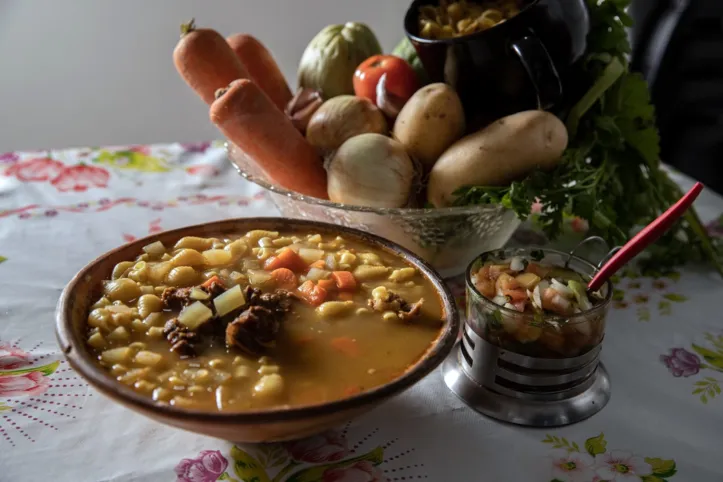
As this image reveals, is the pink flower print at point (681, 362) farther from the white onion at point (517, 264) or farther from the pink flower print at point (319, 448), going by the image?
the pink flower print at point (319, 448)

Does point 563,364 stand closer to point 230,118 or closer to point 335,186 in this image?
point 335,186

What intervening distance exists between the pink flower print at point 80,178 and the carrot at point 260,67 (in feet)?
1.47

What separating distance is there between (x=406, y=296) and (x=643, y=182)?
72 centimetres

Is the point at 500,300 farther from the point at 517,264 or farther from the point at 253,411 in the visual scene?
the point at 253,411

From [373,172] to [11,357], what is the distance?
25.4 inches

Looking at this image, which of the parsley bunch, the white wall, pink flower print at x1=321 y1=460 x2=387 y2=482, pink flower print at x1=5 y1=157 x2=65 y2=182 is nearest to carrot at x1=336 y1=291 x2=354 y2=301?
pink flower print at x1=321 y1=460 x2=387 y2=482

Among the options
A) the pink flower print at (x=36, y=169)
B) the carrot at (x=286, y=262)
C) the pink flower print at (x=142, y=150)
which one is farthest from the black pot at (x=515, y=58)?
the pink flower print at (x=36, y=169)

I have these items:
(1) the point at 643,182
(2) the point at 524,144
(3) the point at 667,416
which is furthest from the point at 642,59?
(3) the point at 667,416

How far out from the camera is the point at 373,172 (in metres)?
1.13

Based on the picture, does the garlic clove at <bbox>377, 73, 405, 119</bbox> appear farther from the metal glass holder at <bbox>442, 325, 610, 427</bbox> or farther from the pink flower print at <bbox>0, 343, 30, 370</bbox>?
the pink flower print at <bbox>0, 343, 30, 370</bbox>

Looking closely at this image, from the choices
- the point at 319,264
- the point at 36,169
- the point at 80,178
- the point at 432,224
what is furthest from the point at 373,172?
the point at 36,169

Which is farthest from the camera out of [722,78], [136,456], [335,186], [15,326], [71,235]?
[722,78]

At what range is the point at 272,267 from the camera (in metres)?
0.94

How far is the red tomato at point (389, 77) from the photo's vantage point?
1.34m
